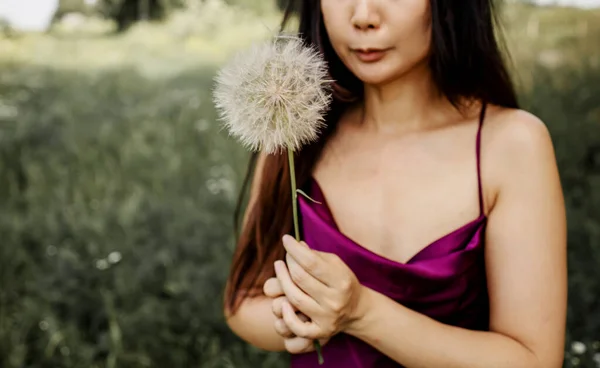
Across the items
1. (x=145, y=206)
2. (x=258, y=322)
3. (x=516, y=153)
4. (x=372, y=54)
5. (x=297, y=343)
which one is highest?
(x=372, y=54)

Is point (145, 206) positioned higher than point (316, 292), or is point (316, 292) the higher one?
point (316, 292)

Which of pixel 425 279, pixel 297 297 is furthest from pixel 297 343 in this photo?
pixel 425 279

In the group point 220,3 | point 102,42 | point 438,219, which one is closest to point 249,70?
point 438,219

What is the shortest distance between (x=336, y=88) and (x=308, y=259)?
1.57ft

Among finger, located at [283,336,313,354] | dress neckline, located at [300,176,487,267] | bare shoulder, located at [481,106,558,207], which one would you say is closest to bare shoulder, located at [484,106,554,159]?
bare shoulder, located at [481,106,558,207]

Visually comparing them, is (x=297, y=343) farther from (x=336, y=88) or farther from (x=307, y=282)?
(x=336, y=88)

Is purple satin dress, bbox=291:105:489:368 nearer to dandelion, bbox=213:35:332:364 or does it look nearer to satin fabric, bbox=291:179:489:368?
satin fabric, bbox=291:179:489:368

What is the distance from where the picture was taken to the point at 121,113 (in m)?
5.43

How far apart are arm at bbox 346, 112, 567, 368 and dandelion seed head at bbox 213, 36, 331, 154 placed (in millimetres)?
304

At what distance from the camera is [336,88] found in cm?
141

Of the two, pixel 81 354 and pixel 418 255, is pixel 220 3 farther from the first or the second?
pixel 418 255

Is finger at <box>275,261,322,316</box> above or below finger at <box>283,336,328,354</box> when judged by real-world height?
above

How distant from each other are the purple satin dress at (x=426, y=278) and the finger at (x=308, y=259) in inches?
9.7

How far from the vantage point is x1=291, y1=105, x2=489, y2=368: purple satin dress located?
1.26 m
